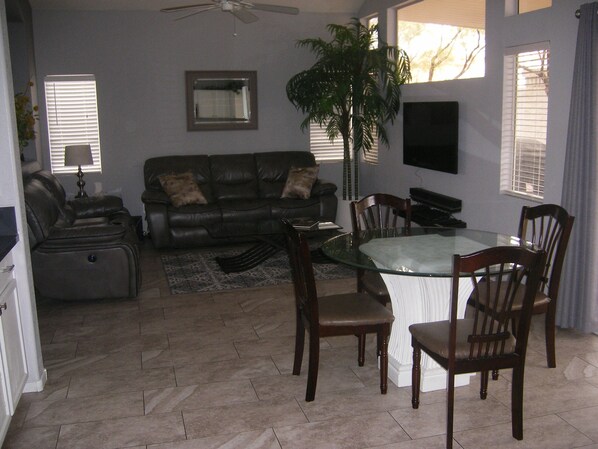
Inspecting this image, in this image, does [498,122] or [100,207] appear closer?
[498,122]

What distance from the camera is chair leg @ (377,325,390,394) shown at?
11.2 ft

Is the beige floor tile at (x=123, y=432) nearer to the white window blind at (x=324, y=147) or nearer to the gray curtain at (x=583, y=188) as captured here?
the gray curtain at (x=583, y=188)

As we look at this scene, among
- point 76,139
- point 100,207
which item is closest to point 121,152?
point 76,139

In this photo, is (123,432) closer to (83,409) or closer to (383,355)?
(83,409)

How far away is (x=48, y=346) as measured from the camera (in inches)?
170

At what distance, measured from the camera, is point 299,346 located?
3.72 m

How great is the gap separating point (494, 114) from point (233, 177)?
3.39 meters

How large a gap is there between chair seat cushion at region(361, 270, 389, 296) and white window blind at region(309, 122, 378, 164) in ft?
14.4

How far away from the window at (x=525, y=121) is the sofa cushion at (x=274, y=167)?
3.08 meters

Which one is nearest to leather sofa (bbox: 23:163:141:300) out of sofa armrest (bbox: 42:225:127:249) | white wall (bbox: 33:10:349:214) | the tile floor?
sofa armrest (bbox: 42:225:127:249)

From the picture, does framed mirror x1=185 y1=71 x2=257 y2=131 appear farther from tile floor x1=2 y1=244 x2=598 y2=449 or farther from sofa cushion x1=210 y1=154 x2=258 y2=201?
tile floor x1=2 y1=244 x2=598 y2=449

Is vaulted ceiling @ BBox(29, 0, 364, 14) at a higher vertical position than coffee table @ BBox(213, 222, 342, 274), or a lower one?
higher

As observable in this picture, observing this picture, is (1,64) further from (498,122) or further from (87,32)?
(87,32)

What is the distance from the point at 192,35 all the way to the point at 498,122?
4.04m
